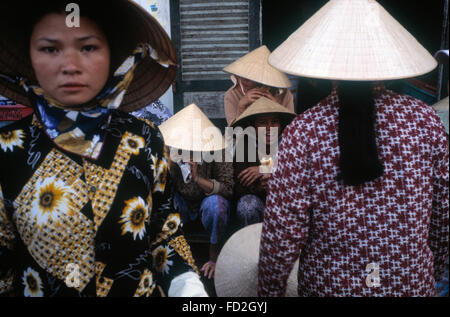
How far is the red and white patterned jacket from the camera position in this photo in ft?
4.78

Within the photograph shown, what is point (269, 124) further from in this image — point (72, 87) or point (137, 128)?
point (72, 87)

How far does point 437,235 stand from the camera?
5.72ft

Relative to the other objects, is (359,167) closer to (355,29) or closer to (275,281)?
(355,29)

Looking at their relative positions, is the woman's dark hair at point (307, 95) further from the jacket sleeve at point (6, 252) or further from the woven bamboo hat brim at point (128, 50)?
the jacket sleeve at point (6, 252)

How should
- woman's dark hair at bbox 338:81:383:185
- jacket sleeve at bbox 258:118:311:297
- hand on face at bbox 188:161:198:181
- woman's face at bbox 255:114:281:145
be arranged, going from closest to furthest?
woman's dark hair at bbox 338:81:383:185, jacket sleeve at bbox 258:118:311:297, hand on face at bbox 188:161:198:181, woman's face at bbox 255:114:281:145

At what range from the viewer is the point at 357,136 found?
140cm

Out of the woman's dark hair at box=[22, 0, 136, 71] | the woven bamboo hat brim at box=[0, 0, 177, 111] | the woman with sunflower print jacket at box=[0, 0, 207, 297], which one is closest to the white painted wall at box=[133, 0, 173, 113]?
the woven bamboo hat brim at box=[0, 0, 177, 111]

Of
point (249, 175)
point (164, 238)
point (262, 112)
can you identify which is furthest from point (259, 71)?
point (164, 238)

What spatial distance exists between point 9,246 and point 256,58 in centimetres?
315

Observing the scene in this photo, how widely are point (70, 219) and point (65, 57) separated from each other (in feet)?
1.58

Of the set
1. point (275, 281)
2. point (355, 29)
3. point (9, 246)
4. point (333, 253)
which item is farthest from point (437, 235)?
point (9, 246)

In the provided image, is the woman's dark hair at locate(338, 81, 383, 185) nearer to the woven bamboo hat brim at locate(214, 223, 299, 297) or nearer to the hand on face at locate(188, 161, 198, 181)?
the woven bamboo hat brim at locate(214, 223, 299, 297)

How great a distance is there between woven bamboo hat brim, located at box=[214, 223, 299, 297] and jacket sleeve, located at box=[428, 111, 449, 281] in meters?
0.71

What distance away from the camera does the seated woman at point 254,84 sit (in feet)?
12.5
